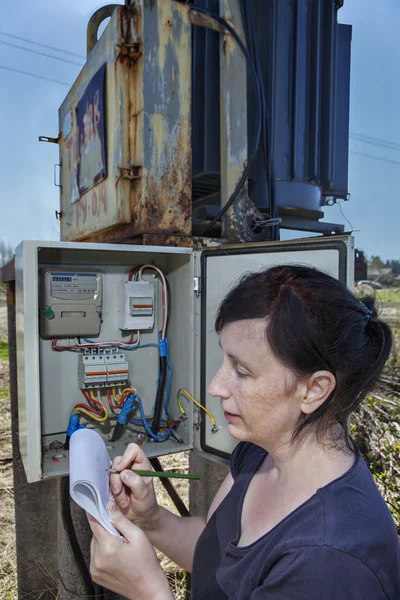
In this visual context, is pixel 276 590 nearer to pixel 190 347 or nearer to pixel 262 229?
pixel 190 347

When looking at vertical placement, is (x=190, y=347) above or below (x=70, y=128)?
below

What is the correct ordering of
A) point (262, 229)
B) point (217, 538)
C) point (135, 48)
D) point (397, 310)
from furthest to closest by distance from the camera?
1. point (397, 310)
2. point (262, 229)
3. point (135, 48)
4. point (217, 538)

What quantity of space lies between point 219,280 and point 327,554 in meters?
1.12

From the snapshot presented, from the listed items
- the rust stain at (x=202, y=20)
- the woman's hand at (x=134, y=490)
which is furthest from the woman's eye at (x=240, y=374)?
the rust stain at (x=202, y=20)

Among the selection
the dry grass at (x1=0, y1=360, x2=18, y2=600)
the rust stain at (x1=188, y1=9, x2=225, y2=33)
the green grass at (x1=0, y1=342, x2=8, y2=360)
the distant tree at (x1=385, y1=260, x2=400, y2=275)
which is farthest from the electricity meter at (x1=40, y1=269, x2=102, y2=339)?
the green grass at (x1=0, y1=342, x2=8, y2=360)

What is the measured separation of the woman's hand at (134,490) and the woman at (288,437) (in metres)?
0.18

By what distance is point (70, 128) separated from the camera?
2463mm

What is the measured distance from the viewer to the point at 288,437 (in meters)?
0.91

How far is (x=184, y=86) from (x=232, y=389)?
4.42 ft

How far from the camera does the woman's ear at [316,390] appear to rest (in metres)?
0.87

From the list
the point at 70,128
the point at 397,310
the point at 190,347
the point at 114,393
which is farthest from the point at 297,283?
the point at 397,310

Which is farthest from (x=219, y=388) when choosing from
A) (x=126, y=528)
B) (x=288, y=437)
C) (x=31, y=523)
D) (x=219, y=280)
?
(x=31, y=523)

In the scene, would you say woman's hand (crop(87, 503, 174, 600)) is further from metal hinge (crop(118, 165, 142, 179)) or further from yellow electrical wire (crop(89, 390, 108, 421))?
metal hinge (crop(118, 165, 142, 179))

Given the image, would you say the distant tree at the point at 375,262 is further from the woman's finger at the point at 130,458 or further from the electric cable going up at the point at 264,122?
the woman's finger at the point at 130,458
